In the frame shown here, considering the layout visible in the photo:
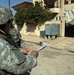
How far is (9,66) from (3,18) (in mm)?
482

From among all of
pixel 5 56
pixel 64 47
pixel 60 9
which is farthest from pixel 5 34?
pixel 60 9

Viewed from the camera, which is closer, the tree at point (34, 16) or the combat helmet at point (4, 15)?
the combat helmet at point (4, 15)

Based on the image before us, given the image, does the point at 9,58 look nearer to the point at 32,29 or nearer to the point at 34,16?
the point at 32,29

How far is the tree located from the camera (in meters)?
26.8

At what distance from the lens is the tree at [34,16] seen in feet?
87.9

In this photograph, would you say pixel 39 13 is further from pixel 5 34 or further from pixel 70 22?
pixel 5 34

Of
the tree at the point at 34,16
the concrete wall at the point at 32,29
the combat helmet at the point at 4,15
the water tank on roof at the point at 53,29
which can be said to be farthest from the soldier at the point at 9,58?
the tree at the point at 34,16

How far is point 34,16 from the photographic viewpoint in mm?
27828

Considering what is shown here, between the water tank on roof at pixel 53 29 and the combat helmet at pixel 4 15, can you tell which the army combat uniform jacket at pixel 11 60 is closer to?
the combat helmet at pixel 4 15

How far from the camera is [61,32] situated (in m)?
22.9

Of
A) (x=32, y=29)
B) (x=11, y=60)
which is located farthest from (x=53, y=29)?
(x=11, y=60)

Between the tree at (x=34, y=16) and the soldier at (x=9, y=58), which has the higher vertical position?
the soldier at (x=9, y=58)

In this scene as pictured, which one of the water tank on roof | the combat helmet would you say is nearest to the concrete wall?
the water tank on roof

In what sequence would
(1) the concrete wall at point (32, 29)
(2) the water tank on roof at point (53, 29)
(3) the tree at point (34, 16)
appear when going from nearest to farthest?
1. (2) the water tank on roof at point (53, 29)
2. (1) the concrete wall at point (32, 29)
3. (3) the tree at point (34, 16)
